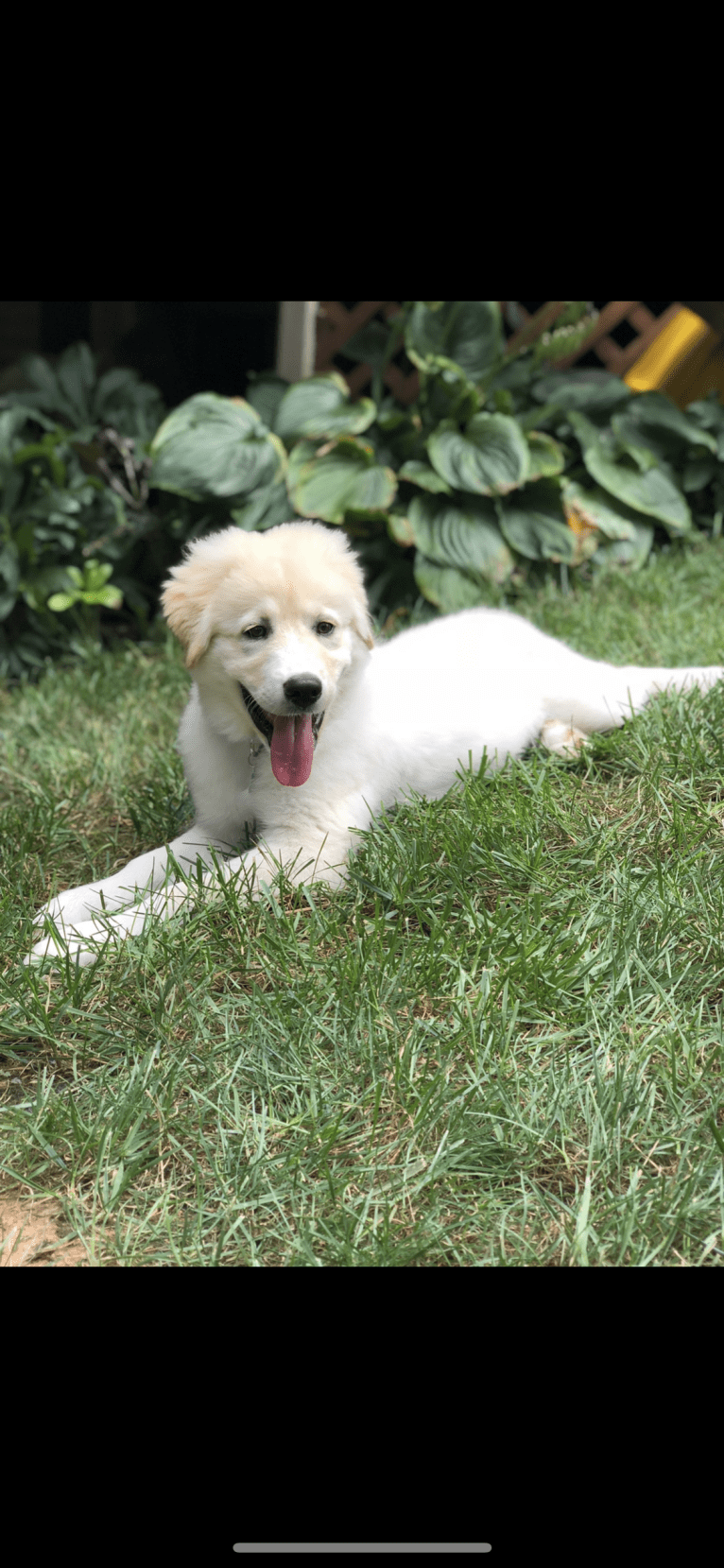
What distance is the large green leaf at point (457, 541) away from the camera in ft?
17.5

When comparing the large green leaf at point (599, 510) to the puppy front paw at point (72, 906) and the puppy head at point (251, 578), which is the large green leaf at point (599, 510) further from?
the puppy front paw at point (72, 906)

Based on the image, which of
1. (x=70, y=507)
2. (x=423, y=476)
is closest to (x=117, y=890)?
(x=70, y=507)

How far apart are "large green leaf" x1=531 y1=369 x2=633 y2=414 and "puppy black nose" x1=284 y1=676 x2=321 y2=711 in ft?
13.1

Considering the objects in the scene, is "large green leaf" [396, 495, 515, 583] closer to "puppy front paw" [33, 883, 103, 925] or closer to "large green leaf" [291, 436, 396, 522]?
"large green leaf" [291, 436, 396, 522]

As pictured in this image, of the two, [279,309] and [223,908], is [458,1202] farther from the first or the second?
[279,309]

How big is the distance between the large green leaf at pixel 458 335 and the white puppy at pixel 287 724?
9.69 ft

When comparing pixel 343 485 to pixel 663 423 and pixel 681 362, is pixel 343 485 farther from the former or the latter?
pixel 681 362

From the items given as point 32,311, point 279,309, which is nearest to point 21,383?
point 32,311

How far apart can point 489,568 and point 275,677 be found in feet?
10.1

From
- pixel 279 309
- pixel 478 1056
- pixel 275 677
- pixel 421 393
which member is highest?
pixel 279 309

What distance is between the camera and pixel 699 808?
276cm

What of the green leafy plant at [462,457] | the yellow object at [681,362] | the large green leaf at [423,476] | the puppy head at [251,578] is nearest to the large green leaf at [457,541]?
the green leafy plant at [462,457]

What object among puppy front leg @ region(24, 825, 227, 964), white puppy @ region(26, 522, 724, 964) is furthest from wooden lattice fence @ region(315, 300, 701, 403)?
puppy front leg @ region(24, 825, 227, 964)

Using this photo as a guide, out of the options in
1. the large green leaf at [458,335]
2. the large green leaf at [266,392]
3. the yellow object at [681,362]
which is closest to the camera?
the large green leaf at [458,335]
